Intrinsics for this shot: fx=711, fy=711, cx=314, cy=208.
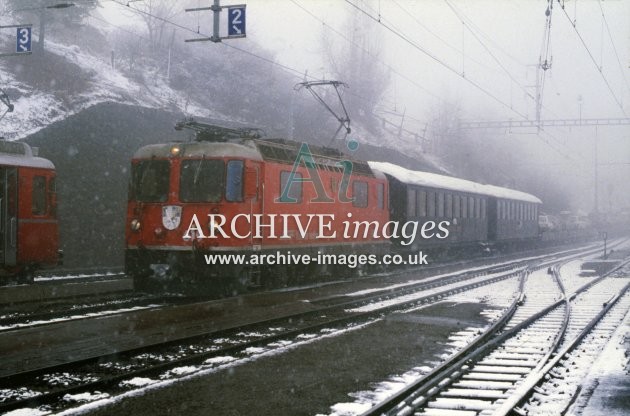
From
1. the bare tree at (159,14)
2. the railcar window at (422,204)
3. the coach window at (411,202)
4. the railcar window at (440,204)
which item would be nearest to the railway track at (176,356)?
the coach window at (411,202)

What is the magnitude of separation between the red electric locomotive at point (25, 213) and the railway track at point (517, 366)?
1070 cm

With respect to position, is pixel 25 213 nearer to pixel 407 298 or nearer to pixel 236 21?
pixel 236 21

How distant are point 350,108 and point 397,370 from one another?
50295mm

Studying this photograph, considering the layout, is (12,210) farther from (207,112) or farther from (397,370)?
(207,112)

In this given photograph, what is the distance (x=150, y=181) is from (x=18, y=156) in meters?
3.70

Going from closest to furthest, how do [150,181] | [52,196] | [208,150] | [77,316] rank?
1. [77,316]
2. [208,150]
3. [150,181]
4. [52,196]

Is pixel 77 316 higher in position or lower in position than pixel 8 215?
lower

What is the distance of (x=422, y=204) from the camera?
2533 centimetres

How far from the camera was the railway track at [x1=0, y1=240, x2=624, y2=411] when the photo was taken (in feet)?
22.6

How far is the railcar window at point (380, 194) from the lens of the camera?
20.5 metres

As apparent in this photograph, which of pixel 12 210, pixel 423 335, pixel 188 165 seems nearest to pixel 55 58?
pixel 12 210

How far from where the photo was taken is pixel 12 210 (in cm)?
1579

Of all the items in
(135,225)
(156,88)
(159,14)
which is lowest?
(135,225)

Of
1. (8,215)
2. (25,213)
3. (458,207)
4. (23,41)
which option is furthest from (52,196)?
(458,207)
